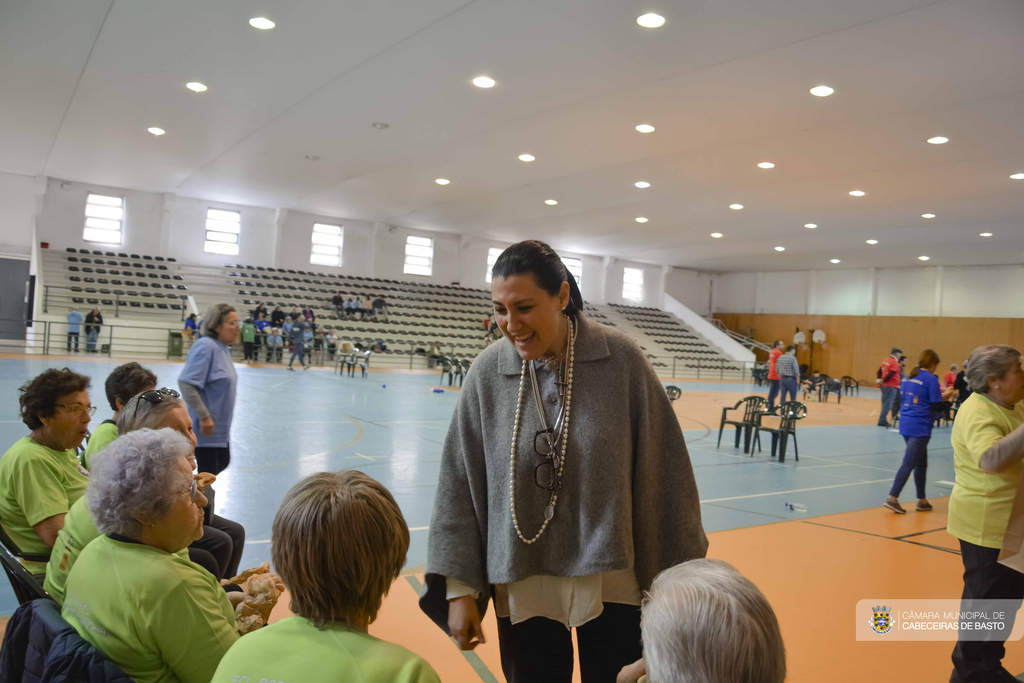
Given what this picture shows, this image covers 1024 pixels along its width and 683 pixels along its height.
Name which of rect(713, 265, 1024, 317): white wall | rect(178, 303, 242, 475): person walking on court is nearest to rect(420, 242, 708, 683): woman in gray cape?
rect(178, 303, 242, 475): person walking on court

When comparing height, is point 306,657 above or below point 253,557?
above

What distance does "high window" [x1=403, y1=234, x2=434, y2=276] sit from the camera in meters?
27.8

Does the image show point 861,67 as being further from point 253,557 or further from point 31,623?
point 31,623

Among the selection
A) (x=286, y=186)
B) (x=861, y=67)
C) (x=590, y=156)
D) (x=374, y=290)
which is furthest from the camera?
(x=374, y=290)

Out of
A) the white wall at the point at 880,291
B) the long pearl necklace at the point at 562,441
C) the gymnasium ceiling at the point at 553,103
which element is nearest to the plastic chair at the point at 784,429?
the gymnasium ceiling at the point at 553,103

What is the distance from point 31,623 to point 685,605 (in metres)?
1.51

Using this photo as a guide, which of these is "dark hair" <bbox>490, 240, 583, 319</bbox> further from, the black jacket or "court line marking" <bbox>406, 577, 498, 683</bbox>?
"court line marking" <bbox>406, 577, 498, 683</bbox>

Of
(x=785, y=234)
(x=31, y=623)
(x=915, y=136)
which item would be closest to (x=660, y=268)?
(x=785, y=234)

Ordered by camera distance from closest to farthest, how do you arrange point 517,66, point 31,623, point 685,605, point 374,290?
point 685,605 → point 31,623 → point 517,66 → point 374,290

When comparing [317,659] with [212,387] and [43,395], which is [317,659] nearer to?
[43,395]

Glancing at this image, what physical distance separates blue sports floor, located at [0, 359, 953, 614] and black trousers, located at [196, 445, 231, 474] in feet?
1.79

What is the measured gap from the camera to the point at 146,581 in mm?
1493

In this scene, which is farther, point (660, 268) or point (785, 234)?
point (660, 268)

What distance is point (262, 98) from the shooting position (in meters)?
11.4
